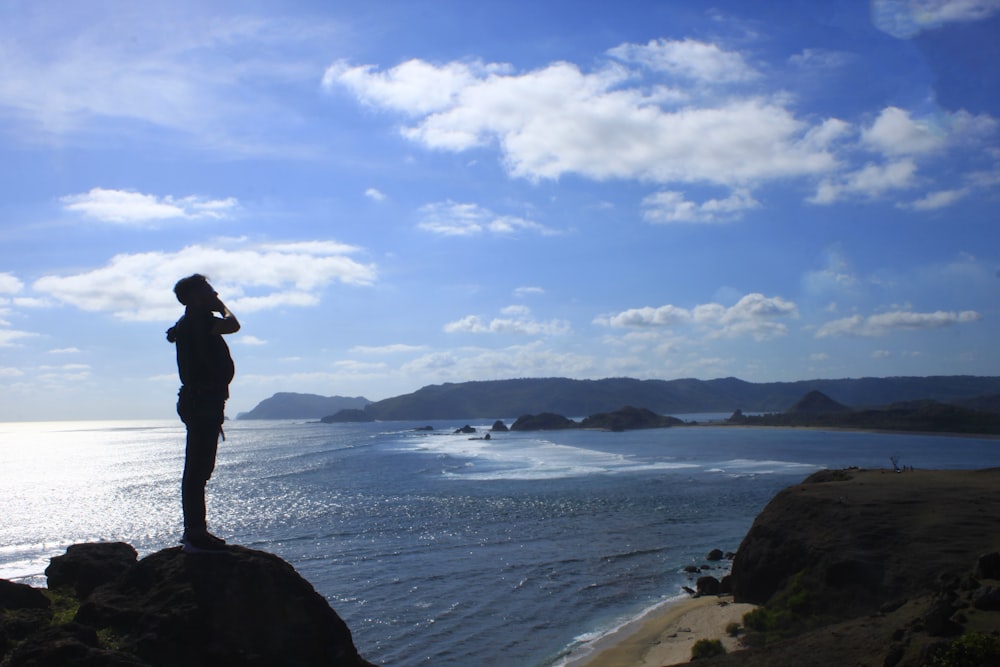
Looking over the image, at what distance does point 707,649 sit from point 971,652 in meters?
7.54

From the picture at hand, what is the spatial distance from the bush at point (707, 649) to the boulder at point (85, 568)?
11.5m

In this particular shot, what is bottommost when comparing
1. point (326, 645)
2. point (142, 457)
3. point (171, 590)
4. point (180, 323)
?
point (142, 457)

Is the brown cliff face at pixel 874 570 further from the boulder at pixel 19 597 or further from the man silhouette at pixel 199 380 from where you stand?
the boulder at pixel 19 597

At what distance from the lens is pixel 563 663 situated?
56.1ft

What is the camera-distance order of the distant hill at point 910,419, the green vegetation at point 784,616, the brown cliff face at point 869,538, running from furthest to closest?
the distant hill at point 910,419
the brown cliff face at point 869,538
the green vegetation at point 784,616

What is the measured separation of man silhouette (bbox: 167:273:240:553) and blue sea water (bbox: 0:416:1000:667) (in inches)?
472

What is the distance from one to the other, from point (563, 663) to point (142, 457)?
10231 cm

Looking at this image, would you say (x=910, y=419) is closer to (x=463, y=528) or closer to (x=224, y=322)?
(x=463, y=528)

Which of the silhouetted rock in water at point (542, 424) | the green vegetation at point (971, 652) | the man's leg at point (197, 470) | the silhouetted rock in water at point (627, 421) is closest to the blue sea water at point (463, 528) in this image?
the green vegetation at point (971, 652)

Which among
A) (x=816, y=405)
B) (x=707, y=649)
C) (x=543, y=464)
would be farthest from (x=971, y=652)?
(x=816, y=405)

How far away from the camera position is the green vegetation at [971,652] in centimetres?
800

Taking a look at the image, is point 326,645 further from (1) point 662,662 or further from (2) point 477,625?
(2) point 477,625

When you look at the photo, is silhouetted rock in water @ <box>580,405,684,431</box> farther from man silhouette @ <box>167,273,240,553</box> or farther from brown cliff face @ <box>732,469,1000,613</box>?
man silhouette @ <box>167,273,240,553</box>

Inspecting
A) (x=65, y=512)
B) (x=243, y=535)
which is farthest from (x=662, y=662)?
(x=65, y=512)
